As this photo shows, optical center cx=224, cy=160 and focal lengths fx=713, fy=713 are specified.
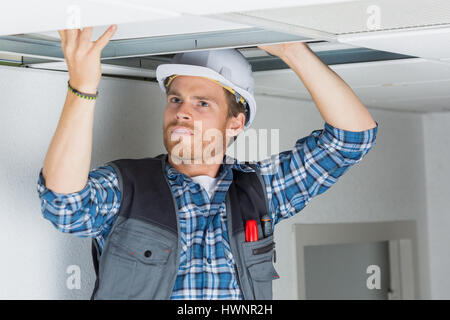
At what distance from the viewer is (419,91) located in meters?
1.94

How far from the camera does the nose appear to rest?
1366 mm

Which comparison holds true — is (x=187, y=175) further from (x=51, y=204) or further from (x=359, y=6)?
(x=359, y=6)

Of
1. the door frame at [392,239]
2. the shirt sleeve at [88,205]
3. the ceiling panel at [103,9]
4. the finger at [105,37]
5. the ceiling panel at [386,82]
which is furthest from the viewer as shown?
the door frame at [392,239]

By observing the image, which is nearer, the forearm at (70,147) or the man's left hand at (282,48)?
the forearm at (70,147)

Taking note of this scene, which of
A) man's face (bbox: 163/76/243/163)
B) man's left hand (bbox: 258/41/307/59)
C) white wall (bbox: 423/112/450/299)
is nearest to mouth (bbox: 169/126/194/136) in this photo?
man's face (bbox: 163/76/243/163)

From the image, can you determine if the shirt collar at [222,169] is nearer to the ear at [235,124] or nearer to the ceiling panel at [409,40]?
the ear at [235,124]

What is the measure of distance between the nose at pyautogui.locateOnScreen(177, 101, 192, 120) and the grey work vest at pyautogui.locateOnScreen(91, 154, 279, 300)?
0.35 ft

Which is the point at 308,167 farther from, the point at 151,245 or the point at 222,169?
the point at 151,245

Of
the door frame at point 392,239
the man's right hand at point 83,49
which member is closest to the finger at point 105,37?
the man's right hand at point 83,49

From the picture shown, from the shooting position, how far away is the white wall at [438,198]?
8.73 ft

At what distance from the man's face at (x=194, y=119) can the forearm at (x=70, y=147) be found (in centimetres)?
27

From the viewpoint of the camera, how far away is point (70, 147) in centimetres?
110
